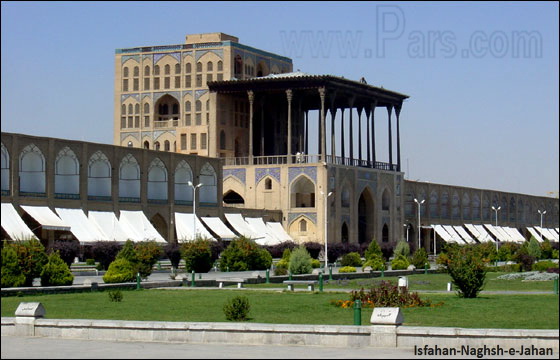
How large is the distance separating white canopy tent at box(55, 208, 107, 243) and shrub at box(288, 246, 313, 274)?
43.2 ft

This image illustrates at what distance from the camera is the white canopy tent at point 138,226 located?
183 ft

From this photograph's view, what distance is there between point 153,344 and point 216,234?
46541mm

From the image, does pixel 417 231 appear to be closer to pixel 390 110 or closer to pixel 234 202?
pixel 390 110

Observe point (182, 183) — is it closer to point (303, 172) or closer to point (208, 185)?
point (208, 185)

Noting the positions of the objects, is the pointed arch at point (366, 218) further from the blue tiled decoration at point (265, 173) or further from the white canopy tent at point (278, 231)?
the white canopy tent at point (278, 231)

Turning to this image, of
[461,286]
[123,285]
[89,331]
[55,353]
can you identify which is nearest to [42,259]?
[123,285]

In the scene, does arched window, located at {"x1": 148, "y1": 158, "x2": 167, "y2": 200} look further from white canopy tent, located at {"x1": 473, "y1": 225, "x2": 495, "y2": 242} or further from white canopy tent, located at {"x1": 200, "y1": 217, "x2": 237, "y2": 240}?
white canopy tent, located at {"x1": 473, "y1": 225, "x2": 495, "y2": 242}

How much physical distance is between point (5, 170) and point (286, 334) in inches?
1418

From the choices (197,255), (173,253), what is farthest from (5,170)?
(197,255)

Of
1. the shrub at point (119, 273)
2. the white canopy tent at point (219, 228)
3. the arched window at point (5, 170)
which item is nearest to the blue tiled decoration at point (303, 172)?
the white canopy tent at point (219, 228)

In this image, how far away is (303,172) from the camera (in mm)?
71938

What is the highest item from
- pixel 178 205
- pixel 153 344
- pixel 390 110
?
pixel 390 110

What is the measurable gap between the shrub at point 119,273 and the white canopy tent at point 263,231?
32.7 m

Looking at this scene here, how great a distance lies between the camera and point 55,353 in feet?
49.5
